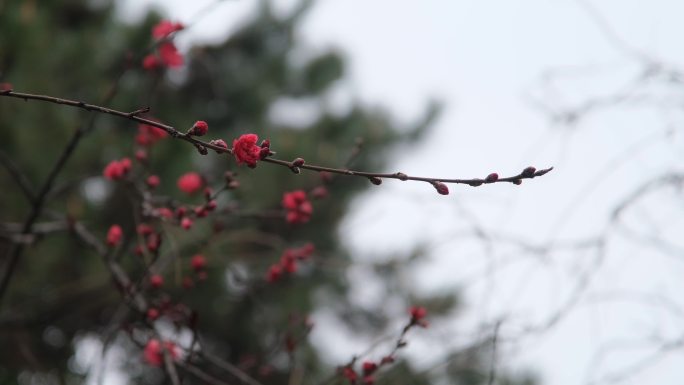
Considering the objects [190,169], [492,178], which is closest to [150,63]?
[492,178]

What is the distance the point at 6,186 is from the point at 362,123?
300 centimetres

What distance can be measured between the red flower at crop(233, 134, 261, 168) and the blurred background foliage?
63 cm

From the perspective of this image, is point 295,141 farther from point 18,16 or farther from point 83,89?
point 18,16

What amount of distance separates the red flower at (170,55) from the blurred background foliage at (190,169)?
0.35 feet

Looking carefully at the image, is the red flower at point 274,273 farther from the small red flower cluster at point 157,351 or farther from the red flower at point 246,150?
the red flower at point 246,150

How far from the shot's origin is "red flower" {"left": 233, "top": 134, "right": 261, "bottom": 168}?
81 cm

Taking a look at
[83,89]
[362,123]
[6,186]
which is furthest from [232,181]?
[362,123]

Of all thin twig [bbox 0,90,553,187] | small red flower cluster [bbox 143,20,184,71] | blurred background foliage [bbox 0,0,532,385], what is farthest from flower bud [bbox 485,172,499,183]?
small red flower cluster [bbox 143,20,184,71]

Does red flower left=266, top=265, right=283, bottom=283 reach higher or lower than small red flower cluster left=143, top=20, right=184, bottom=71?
lower

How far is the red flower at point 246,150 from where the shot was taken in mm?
811

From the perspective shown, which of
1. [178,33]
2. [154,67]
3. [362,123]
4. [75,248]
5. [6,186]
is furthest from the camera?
[362,123]

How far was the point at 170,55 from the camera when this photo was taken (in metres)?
1.68

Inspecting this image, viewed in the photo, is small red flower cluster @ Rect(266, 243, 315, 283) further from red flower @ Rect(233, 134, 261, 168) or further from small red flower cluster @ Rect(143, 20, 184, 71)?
red flower @ Rect(233, 134, 261, 168)

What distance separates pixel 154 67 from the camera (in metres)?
1.70
